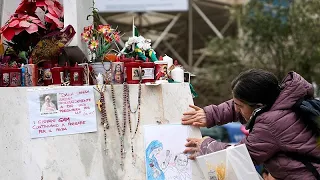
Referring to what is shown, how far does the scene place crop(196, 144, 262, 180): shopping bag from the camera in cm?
301

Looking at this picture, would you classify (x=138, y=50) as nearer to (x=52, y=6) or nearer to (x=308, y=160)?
(x=52, y=6)

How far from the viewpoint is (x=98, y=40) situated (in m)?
3.58

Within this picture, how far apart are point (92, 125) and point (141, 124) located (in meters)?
0.32

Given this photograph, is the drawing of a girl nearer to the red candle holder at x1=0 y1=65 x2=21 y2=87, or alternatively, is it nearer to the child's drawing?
the child's drawing

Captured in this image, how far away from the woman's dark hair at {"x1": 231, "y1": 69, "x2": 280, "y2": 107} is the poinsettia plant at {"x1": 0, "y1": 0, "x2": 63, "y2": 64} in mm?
1404

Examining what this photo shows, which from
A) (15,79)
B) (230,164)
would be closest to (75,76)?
(15,79)

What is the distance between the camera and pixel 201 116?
3.44 metres

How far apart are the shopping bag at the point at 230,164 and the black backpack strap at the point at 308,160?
24cm

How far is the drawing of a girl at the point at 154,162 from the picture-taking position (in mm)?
3406

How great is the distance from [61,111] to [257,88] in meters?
1.22

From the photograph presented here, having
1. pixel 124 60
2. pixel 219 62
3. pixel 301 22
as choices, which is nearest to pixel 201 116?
pixel 124 60

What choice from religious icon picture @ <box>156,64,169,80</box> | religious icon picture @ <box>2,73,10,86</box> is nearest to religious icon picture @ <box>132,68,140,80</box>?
religious icon picture @ <box>156,64,169,80</box>

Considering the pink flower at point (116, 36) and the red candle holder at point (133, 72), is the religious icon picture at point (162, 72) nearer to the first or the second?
the red candle holder at point (133, 72)

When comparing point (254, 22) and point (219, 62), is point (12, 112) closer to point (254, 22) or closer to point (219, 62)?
point (254, 22)
